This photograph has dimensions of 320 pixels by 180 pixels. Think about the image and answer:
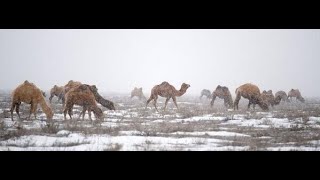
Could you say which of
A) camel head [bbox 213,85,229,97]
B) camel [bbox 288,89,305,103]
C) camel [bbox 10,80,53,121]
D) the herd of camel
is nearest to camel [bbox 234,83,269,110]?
the herd of camel

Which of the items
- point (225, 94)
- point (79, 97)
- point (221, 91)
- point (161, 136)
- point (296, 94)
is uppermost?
point (296, 94)

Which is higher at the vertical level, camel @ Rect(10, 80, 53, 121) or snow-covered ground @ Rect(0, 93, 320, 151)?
camel @ Rect(10, 80, 53, 121)

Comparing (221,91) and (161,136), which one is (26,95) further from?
(221,91)

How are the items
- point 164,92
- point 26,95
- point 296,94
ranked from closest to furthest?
point 26,95 → point 164,92 → point 296,94

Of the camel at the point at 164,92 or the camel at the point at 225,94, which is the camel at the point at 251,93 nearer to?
the camel at the point at 225,94

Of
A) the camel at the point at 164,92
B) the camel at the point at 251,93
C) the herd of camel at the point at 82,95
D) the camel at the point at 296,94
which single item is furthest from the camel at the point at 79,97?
the camel at the point at 296,94

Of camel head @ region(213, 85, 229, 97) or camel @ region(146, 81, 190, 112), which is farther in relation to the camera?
camel head @ region(213, 85, 229, 97)

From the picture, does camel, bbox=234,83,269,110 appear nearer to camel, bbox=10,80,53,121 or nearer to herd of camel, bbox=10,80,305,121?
herd of camel, bbox=10,80,305,121

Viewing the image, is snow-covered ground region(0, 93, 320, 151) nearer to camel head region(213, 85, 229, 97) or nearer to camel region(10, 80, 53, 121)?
camel region(10, 80, 53, 121)

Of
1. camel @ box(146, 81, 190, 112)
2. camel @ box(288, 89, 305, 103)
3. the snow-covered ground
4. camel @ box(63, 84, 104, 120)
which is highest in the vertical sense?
camel @ box(288, 89, 305, 103)

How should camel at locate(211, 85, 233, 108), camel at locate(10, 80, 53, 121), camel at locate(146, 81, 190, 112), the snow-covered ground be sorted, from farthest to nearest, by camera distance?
1. camel at locate(211, 85, 233, 108)
2. camel at locate(146, 81, 190, 112)
3. camel at locate(10, 80, 53, 121)
4. the snow-covered ground

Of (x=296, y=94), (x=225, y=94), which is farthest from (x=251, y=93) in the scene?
(x=296, y=94)

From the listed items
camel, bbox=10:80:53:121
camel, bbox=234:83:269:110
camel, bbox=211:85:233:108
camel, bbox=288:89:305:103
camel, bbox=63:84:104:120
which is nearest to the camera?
camel, bbox=10:80:53:121
